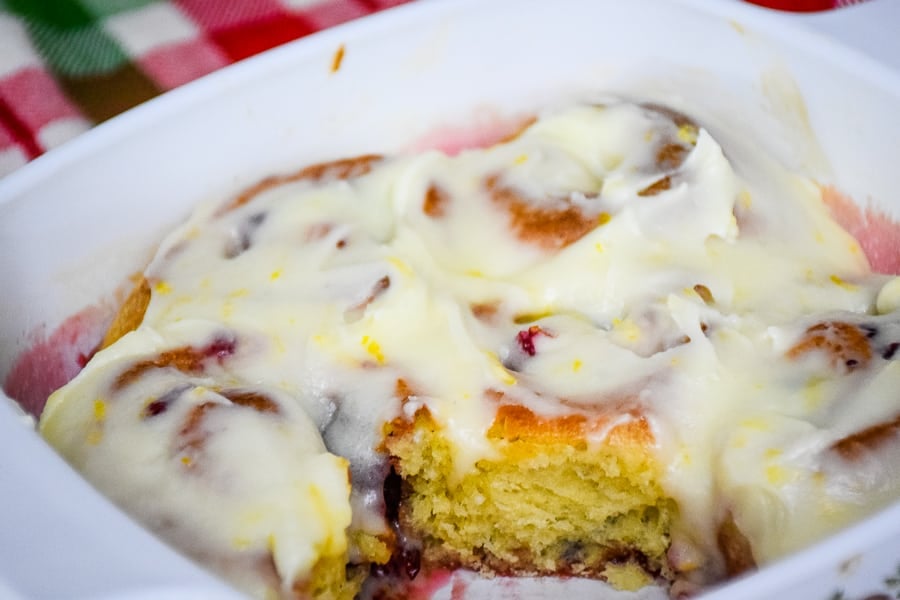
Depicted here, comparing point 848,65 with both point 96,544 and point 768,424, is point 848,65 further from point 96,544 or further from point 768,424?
point 96,544

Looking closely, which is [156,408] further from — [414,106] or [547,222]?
[414,106]

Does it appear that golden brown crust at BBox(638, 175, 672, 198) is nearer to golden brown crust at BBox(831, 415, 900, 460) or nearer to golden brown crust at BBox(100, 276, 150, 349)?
golden brown crust at BBox(831, 415, 900, 460)

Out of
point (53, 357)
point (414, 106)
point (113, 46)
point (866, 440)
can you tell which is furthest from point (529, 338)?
point (113, 46)

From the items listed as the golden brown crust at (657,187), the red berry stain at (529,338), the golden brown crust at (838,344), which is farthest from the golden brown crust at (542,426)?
the golden brown crust at (657,187)

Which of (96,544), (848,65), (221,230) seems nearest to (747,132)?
(848,65)

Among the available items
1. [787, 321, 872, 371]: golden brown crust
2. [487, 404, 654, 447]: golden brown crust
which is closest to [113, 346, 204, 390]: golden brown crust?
[487, 404, 654, 447]: golden brown crust
